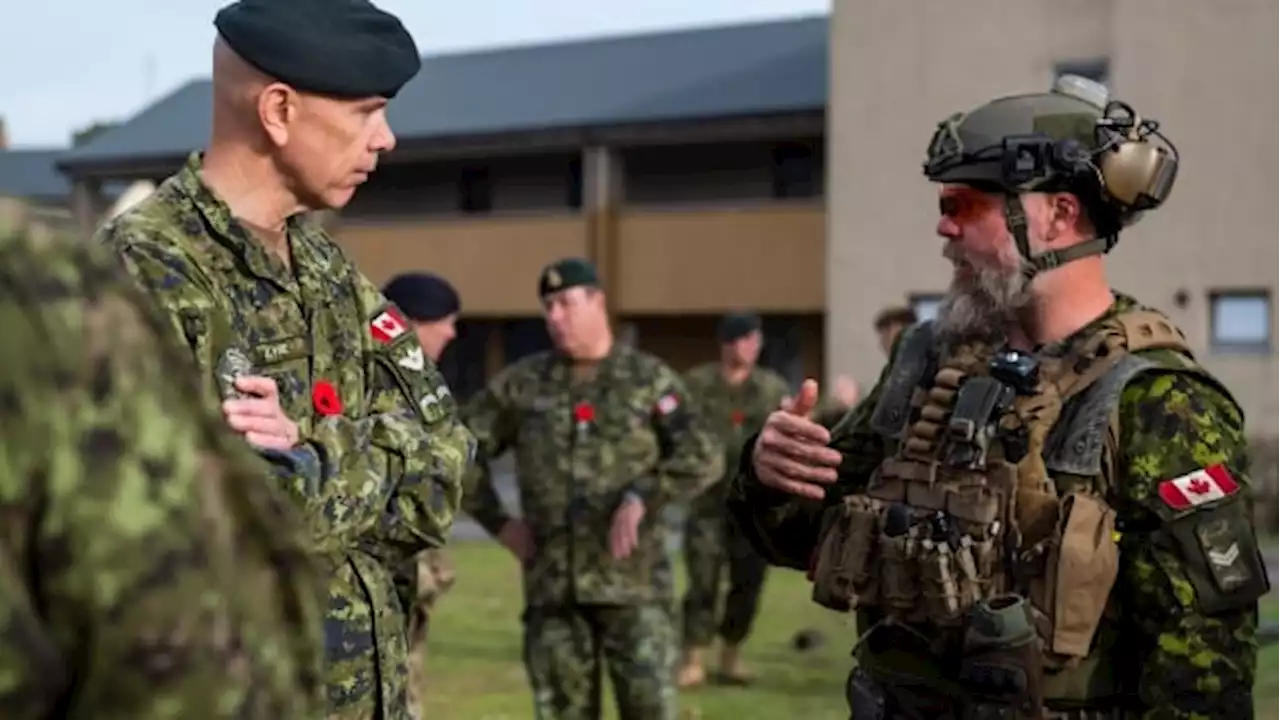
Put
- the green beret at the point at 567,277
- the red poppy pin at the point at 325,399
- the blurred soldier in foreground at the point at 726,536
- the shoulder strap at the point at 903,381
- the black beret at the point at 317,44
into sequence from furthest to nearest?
the blurred soldier in foreground at the point at 726,536
the green beret at the point at 567,277
the shoulder strap at the point at 903,381
the red poppy pin at the point at 325,399
the black beret at the point at 317,44

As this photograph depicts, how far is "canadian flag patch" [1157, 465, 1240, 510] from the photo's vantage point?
3.18 metres

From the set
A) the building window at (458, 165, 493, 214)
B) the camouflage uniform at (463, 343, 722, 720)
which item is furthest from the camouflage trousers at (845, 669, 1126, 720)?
the building window at (458, 165, 493, 214)

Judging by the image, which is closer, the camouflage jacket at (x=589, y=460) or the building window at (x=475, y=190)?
the camouflage jacket at (x=589, y=460)

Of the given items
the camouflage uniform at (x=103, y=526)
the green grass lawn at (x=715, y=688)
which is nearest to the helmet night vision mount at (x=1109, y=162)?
the camouflage uniform at (x=103, y=526)

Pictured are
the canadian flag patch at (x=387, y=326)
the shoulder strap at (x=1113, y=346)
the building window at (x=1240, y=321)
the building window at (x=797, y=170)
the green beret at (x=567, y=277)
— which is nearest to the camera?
the canadian flag patch at (x=387, y=326)

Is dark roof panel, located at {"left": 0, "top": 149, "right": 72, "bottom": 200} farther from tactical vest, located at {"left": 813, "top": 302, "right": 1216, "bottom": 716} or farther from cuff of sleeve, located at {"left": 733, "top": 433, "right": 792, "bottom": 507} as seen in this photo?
tactical vest, located at {"left": 813, "top": 302, "right": 1216, "bottom": 716}

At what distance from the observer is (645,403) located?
743cm

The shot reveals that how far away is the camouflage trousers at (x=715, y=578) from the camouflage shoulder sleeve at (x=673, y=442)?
2.80m

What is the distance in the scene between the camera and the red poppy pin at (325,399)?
289cm

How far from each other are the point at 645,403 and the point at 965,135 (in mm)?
3940

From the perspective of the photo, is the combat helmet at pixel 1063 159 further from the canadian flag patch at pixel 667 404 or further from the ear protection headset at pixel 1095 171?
the canadian flag patch at pixel 667 404

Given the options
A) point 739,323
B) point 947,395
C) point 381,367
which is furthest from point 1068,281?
point 739,323

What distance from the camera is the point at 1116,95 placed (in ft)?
73.4

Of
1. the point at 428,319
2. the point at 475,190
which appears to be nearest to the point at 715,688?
the point at 428,319
